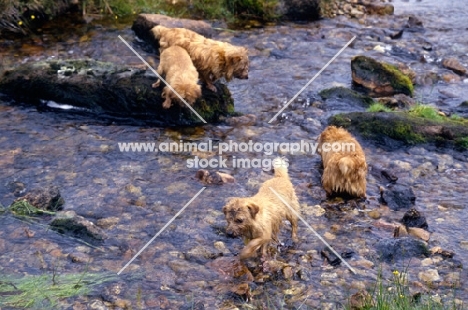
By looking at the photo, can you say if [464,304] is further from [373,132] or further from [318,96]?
[318,96]

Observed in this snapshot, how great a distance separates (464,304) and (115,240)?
129 inches

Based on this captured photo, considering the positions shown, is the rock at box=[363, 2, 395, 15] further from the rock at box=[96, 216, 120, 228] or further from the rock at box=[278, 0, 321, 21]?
the rock at box=[96, 216, 120, 228]

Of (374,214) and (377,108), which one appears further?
(377,108)

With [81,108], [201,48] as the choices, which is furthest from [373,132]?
[81,108]

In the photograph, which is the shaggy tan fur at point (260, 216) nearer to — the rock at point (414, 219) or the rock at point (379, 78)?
the rock at point (414, 219)

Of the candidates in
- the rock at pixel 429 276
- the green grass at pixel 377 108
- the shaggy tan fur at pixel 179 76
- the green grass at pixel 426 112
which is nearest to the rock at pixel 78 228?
the shaggy tan fur at pixel 179 76

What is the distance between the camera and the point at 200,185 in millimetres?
7945

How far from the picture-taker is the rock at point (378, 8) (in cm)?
1458

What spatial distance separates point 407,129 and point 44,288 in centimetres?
524

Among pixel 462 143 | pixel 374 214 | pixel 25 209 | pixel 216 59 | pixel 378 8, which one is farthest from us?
pixel 378 8

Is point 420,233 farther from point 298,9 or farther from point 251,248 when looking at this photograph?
point 298,9

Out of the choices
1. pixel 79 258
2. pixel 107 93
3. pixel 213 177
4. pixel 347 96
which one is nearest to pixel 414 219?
pixel 213 177

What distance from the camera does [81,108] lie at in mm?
9734

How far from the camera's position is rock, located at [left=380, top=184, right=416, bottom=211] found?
756cm
